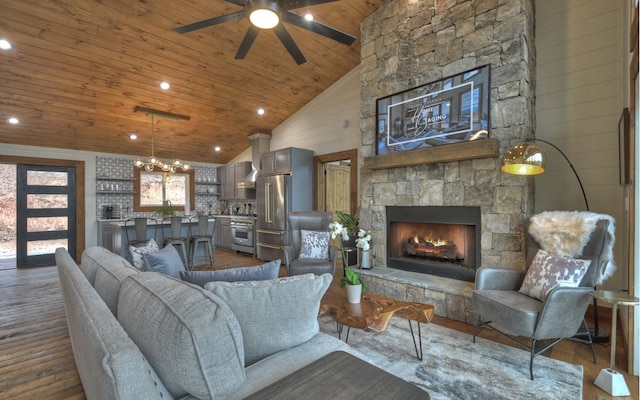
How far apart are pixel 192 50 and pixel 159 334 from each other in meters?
4.54

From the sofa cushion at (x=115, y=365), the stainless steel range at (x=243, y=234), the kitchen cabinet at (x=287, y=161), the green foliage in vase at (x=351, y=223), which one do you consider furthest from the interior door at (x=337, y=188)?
the sofa cushion at (x=115, y=365)

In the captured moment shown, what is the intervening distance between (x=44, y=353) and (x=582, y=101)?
5.75 m

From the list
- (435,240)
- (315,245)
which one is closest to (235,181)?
(315,245)

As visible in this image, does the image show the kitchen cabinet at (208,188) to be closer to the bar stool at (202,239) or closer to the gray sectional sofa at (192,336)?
the bar stool at (202,239)

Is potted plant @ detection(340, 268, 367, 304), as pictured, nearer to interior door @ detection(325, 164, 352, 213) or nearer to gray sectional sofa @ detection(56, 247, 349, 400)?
gray sectional sofa @ detection(56, 247, 349, 400)

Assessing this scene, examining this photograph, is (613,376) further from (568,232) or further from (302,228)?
(302,228)

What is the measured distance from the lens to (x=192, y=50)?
4379 millimetres

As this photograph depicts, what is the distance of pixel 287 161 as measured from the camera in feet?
19.6

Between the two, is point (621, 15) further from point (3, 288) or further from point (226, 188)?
point (3, 288)

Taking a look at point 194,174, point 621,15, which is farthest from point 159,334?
Answer: point 194,174

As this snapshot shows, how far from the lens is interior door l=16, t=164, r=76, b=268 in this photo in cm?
593

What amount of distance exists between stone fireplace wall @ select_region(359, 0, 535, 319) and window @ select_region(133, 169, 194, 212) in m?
5.73

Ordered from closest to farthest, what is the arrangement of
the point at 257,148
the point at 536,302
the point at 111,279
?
1. the point at 111,279
2. the point at 536,302
3. the point at 257,148

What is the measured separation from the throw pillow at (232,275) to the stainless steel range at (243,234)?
5.31 m
